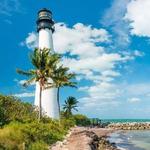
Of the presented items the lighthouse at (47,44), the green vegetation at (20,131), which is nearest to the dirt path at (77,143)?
the green vegetation at (20,131)

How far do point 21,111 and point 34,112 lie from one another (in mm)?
5495

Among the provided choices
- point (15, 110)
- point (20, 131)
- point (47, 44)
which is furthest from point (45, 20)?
point (20, 131)

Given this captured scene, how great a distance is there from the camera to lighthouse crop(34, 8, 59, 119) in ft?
178

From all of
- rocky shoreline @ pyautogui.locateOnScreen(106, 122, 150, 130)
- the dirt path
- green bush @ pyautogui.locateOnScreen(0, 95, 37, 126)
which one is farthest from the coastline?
rocky shoreline @ pyautogui.locateOnScreen(106, 122, 150, 130)

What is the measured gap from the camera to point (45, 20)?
2402 inches

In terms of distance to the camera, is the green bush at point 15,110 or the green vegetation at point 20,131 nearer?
the green vegetation at point 20,131

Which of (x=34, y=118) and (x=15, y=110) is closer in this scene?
(x=15, y=110)

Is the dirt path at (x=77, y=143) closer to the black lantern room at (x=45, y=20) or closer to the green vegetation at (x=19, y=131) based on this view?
the green vegetation at (x=19, y=131)

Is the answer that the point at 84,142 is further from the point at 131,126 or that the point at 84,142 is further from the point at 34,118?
the point at 131,126

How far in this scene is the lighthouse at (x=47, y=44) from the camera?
54.4 metres

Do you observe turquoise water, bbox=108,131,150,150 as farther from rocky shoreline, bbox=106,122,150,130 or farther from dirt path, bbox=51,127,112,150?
rocky shoreline, bbox=106,122,150,130

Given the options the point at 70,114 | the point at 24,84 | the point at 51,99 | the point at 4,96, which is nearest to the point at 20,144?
the point at 4,96

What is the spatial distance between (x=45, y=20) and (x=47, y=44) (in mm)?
4893

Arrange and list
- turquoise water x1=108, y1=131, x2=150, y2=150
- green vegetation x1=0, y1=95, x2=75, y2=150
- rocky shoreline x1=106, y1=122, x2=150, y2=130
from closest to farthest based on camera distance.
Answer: green vegetation x1=0, y1=95, x2=75, y2=150 → turquoise water x1=108, y1=131, x2=150, y2=150 → rocky shoreline x1=106, y1=122, x2=150, y2=130
